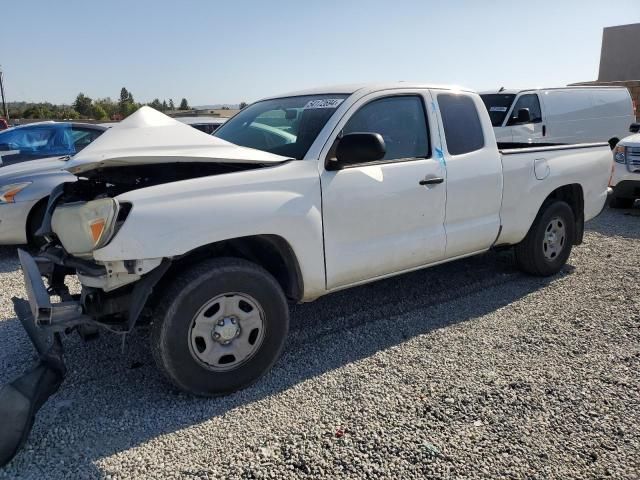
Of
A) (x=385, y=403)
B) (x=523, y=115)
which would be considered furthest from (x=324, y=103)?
(x=523, y=115)

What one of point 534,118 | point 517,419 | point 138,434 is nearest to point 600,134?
point 534,118

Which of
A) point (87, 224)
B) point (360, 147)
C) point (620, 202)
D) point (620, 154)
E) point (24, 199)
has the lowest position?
point (620, 202)

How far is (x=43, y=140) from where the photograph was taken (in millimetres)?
8375

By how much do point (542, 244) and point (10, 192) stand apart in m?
5.71

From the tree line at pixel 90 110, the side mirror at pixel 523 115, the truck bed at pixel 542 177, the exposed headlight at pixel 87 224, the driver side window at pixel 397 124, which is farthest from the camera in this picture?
the tree line at pixel 90 110

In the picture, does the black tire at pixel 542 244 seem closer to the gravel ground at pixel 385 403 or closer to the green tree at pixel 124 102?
the gravel ground at pixel 385 403

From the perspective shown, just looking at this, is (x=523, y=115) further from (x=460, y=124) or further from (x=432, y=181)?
(x=432, y=181)

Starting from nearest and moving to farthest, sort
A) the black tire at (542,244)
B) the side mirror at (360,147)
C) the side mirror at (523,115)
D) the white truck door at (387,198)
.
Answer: the side mirror at (360,147) < the white truck door at (387,198) < the black tire at (542,244) < the side mirror at (523,115)

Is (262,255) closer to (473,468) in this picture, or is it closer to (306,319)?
(306,319)

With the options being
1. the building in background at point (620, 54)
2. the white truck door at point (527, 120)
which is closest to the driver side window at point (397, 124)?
the white truck door at point (527, 120)

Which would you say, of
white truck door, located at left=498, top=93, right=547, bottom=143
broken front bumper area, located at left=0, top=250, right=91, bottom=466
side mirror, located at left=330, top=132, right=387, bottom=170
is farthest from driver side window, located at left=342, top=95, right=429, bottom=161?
white truck door, located at left=498, top=93, right=547, bottom=143

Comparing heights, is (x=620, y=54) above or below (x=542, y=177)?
above

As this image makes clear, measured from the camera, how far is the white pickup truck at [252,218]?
117 inches

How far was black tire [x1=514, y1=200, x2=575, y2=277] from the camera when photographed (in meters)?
5.25
